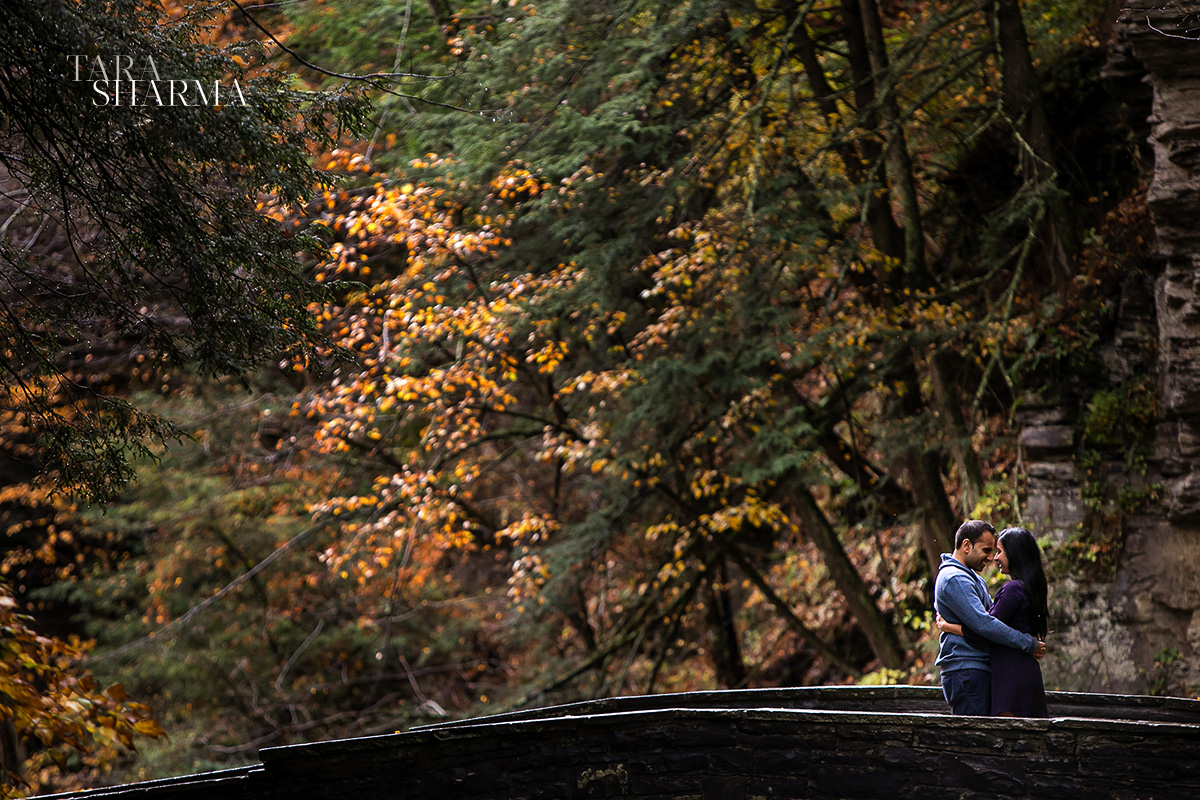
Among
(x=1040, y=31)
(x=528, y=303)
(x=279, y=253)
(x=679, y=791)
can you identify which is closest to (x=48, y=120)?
(x=279, y=253)

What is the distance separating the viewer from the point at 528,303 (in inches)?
438

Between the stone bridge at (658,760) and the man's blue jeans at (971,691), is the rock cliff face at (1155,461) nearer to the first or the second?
A: the stone bridge at (658,760)

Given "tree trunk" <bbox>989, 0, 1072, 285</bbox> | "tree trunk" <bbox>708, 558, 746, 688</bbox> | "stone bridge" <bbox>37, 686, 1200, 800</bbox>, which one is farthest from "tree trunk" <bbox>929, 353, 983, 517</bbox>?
"tree trunk" <bbox>708, 558, 746, 688</bbox>

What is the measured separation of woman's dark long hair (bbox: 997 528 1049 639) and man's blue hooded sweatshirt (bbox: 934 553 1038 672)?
0.11 meters

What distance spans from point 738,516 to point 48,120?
856cm

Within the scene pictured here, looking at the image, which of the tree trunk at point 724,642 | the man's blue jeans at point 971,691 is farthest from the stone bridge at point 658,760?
the tree trunk at point 724,642

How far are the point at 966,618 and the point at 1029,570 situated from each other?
0.41 meters

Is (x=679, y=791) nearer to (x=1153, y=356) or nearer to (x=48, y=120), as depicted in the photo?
(x=48, y=120)

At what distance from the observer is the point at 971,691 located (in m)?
5.35

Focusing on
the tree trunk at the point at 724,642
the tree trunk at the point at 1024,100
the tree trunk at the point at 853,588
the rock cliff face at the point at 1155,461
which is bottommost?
the tree trunk at the point at 724,642

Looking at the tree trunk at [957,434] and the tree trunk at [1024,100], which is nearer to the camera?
the tree trunk at [1024,100]

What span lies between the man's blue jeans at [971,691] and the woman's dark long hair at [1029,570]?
36cm

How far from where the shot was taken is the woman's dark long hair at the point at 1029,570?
17.1 feet

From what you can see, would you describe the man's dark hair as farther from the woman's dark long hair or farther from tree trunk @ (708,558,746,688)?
tree trunk @ (708,558,746,688)
